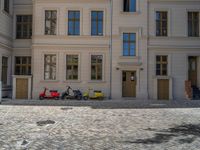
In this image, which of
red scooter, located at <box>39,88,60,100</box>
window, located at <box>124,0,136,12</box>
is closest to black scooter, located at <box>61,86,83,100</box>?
red scooter, located at <box>39,88,60,100</box>

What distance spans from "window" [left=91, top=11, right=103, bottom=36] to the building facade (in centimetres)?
9

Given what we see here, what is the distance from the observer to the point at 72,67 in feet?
79.5

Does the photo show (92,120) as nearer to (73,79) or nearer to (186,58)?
(73,79)

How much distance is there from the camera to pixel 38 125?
10.7 meters

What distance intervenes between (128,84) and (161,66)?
134 inches

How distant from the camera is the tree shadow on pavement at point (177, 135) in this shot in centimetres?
804

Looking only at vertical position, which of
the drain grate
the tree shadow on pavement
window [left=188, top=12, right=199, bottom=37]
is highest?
window [left=188, top=12, right=199, bottom=37]

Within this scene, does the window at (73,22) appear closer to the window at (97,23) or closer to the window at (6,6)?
the window at (97,23)

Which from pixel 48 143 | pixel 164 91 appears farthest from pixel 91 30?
pixel 48 143

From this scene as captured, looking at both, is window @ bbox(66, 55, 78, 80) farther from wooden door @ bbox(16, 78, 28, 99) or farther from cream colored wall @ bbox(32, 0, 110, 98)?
wooden door @ bbox(16, 78, 28, 99)

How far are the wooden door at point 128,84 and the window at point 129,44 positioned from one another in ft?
5.83

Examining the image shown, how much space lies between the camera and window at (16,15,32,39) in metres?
26.2

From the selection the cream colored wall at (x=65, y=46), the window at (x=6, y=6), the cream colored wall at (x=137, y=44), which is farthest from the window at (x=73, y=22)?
the window at (x=6, y=6)

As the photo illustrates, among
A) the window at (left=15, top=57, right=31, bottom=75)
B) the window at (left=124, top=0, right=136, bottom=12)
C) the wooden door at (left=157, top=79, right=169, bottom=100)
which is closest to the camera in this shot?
the wooden door at (left=157, top=79, right=169, bottom=100)
